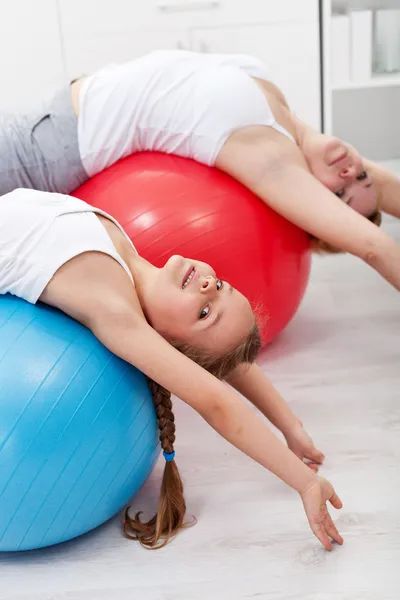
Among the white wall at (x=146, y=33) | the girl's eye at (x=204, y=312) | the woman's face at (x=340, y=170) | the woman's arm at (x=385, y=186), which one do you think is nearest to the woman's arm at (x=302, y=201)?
the woman's face at (x=340, y=170)

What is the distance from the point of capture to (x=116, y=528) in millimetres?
1487

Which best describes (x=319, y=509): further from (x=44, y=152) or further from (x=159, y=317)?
(x=44, y=152)

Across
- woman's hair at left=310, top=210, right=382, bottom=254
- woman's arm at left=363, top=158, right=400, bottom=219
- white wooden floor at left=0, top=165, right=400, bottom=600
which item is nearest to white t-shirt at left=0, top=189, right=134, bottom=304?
white wooden floor at left=0, top=165, right=400, bottom=600

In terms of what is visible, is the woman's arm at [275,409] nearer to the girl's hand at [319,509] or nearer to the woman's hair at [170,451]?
the woman's hair at [170,451]

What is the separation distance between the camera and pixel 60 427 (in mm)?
1272

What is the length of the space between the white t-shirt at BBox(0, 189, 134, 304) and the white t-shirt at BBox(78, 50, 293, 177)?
0.49m

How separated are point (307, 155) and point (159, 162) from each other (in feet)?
1.30

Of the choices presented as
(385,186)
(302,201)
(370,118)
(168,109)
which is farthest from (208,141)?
(370,118)

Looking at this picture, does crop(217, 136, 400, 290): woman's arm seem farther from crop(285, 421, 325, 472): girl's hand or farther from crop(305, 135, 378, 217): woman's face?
crop(285, 421, 325, 472): girl's hand

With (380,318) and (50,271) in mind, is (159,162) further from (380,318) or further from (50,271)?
(380,318)

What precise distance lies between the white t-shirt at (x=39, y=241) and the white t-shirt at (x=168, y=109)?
1.60ft

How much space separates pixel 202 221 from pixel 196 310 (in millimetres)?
449

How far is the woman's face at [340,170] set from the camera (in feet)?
6.52

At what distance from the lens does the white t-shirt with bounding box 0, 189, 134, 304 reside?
138cm
